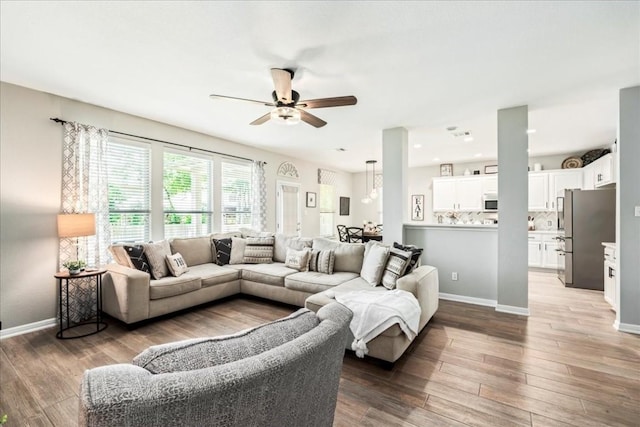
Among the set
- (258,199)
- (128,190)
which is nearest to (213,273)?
(128,190)

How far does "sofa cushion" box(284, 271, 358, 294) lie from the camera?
3.66 metres

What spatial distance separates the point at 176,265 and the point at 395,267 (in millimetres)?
2842

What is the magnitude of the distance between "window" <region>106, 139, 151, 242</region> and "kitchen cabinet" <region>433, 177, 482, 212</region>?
674cm

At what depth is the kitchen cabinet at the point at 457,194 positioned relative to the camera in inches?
289

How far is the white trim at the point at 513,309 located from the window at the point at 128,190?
5146 mm

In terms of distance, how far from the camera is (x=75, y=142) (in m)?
3.61

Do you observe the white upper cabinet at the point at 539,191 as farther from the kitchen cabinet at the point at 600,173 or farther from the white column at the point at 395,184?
the white column at the point at 395,184

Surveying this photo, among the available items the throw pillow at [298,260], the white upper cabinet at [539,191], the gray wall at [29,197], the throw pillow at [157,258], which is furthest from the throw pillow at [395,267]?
the white upper cabinet at [539,191]

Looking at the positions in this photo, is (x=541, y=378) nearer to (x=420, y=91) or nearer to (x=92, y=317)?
(x=420, y=91)

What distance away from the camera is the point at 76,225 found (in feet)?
10.7

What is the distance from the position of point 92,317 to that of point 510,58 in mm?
5425


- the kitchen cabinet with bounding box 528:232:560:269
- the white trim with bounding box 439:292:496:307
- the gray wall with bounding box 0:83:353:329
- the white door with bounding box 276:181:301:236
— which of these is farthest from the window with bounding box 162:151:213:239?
the kitchen cabinet with bounding box 528:232:560:269

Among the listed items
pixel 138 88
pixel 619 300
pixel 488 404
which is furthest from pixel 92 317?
pixel 619 300

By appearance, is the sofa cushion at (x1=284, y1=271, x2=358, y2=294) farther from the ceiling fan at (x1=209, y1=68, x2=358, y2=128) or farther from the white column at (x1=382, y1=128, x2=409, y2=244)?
the ceiling fan at (x1=209, y1=68, x2=358, y2=128)
